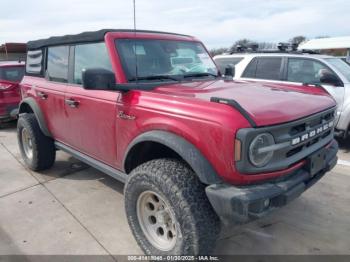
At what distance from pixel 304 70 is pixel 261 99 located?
4.05 metres

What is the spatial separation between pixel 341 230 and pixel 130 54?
265 centimetres

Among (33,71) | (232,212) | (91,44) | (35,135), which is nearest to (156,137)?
(232,212)

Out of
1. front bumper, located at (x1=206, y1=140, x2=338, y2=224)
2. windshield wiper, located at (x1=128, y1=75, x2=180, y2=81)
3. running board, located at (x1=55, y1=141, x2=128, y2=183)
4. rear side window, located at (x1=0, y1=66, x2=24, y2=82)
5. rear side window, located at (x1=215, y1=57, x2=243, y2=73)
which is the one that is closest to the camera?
front bumper, located at (x1=206, y1=140, x2=338, y2=224)

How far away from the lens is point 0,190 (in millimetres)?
4133

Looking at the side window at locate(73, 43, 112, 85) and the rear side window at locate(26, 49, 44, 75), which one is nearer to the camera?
the side window at locate(73, 43, 112, 85)

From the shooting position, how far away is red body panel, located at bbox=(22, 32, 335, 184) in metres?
2.15

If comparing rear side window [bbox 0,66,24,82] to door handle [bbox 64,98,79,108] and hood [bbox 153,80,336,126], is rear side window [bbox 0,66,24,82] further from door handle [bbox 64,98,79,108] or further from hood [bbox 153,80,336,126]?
hood [bbox 153,80,336,126]

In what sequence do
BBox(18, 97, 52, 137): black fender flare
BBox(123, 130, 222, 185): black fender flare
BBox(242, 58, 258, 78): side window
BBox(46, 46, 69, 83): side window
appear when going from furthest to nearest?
BBox(242, 58, 258, 78): side window, BBox(18, 97, 52, 137): black fender flare, BBox(46, 46, 69, 83): side window, BBox(123, 130, 222, 185): black fender flare

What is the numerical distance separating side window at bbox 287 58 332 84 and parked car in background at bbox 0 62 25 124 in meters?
5.98

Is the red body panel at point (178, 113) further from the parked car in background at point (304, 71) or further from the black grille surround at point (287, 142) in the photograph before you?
the parked car in background at point (304, 71)

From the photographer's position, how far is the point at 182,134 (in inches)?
92.3

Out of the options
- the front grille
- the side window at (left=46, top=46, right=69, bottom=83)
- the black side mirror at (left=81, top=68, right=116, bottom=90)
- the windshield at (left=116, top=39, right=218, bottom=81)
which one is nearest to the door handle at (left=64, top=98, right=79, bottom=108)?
the side window at (left=46, top=46, right=69, bottom=83)

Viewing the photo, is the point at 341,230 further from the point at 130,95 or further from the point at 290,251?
the point at 130,95

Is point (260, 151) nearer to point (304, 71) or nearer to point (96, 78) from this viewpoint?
point (96, 78)
